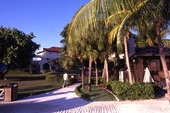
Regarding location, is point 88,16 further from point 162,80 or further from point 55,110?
point 162,80

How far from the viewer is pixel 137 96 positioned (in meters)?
17.0

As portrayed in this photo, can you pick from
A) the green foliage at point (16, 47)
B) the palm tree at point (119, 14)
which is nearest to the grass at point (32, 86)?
the green foliage at point (16, 47)

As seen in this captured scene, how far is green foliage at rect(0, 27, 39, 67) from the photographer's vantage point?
37562mm

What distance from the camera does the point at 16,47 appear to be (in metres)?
38.3

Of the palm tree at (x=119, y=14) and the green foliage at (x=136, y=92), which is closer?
the palm tree at (x=119, y=14)

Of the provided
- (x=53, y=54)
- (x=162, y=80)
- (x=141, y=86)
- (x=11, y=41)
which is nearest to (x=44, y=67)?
(x=53, y=54)

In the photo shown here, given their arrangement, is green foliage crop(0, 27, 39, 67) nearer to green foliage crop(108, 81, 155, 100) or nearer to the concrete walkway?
the concrete walkway

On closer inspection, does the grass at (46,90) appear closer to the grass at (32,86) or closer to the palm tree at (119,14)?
the grass at (32,86)

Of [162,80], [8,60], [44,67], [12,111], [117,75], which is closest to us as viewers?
[12,111]

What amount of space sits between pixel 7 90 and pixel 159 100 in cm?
966

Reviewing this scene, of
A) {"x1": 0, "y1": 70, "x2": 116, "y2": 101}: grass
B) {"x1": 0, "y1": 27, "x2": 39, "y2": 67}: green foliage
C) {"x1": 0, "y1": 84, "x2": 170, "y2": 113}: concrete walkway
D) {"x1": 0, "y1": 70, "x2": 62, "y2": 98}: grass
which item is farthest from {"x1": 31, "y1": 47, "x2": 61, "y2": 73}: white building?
{"x1": 0, "y1": 84, "x2": 170, "y2": 113}: concrete walkway

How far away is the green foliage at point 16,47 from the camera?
3756 cm

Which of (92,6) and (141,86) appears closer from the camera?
(92,6)

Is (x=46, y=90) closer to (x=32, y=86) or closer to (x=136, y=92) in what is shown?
(x=32, y=86)
